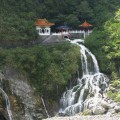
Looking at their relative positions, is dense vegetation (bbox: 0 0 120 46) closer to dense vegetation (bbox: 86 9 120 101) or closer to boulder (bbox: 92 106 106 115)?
dense vegetation (bbox: 86 9 120 101)

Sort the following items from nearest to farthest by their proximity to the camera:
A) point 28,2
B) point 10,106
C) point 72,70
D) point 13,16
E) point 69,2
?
point 10,106, point 72,70, point 13,16, point 28,2, point 69,2

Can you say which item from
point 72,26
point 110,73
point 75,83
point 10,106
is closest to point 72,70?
point 75,83

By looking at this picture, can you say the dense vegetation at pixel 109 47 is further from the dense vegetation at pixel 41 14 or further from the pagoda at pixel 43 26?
the dense vegetation at pixel 41 14

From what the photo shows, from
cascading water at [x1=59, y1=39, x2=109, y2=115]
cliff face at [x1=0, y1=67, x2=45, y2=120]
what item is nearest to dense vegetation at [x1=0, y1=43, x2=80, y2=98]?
cliff face at [x1=0, y1=67, x2=45, y2=120]

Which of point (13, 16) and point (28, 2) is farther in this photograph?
point (28, 2)

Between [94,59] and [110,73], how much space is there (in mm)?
2353

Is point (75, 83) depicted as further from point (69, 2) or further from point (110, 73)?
point (69, 2)

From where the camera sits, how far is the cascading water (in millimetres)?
41938

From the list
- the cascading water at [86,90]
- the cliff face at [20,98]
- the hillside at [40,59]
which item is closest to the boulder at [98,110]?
the hillside at [40,59]

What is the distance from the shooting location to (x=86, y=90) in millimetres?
43438

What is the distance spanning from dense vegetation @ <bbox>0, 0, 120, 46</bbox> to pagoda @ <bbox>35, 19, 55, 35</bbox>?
2.50 ft

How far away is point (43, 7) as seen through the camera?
57281 millimetres

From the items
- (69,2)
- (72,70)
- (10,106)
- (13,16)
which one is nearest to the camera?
(10,106)

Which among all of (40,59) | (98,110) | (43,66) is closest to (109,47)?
(40,59)
